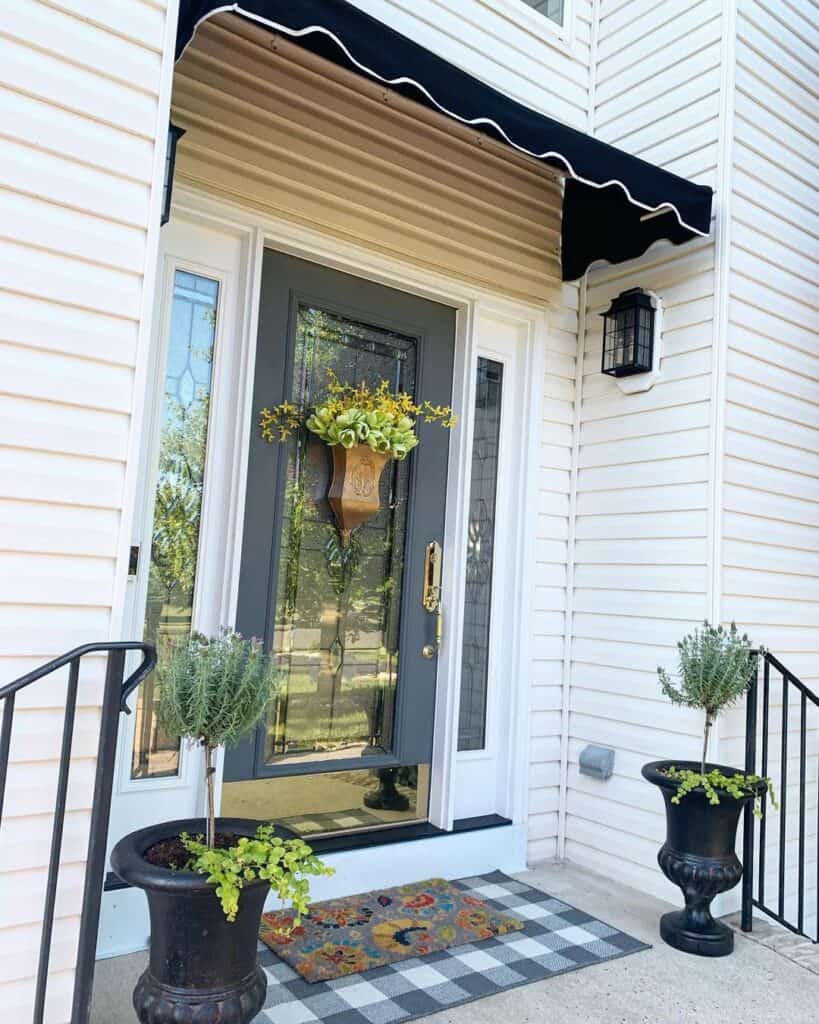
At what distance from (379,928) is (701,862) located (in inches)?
39.7

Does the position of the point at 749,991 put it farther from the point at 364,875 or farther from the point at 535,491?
the point at 535,491

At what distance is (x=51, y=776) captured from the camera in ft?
5.57

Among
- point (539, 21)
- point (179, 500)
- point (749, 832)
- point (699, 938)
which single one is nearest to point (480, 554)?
point (179, 500)

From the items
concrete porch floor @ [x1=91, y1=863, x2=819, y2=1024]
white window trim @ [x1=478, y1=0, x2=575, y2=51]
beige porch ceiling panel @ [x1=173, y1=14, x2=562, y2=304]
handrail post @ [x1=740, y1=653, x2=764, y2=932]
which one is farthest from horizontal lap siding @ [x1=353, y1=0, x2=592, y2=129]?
concrete porch floor @ [x1=91, y1=863, x2=819, y2=1024]

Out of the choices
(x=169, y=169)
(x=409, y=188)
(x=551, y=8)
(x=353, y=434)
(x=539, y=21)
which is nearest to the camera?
(x=169, y=169)

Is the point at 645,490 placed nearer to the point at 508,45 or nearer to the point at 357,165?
the point at 357,165

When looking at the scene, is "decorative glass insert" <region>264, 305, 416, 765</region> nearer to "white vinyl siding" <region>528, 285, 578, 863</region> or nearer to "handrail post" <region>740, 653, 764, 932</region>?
"white vinyl siding" <region>528, 285, 578, 863</region>

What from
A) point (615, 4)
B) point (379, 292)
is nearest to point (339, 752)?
point (379, 292)

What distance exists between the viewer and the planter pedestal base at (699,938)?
2551 mm

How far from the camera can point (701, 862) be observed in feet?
8.37

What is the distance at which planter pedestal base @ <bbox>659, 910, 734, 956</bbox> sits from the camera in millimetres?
2551

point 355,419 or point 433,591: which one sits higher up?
point 355,419

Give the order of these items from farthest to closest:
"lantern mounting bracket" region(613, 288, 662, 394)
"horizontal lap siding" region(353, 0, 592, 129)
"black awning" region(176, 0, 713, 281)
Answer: "lantern mounting bracket" region(613, 288, 662, 394), "horizontal lap siding" region(353, 0, 592, 129), "black awning" region(176, 0, 713, 281)

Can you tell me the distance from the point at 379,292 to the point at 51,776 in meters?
2.07
